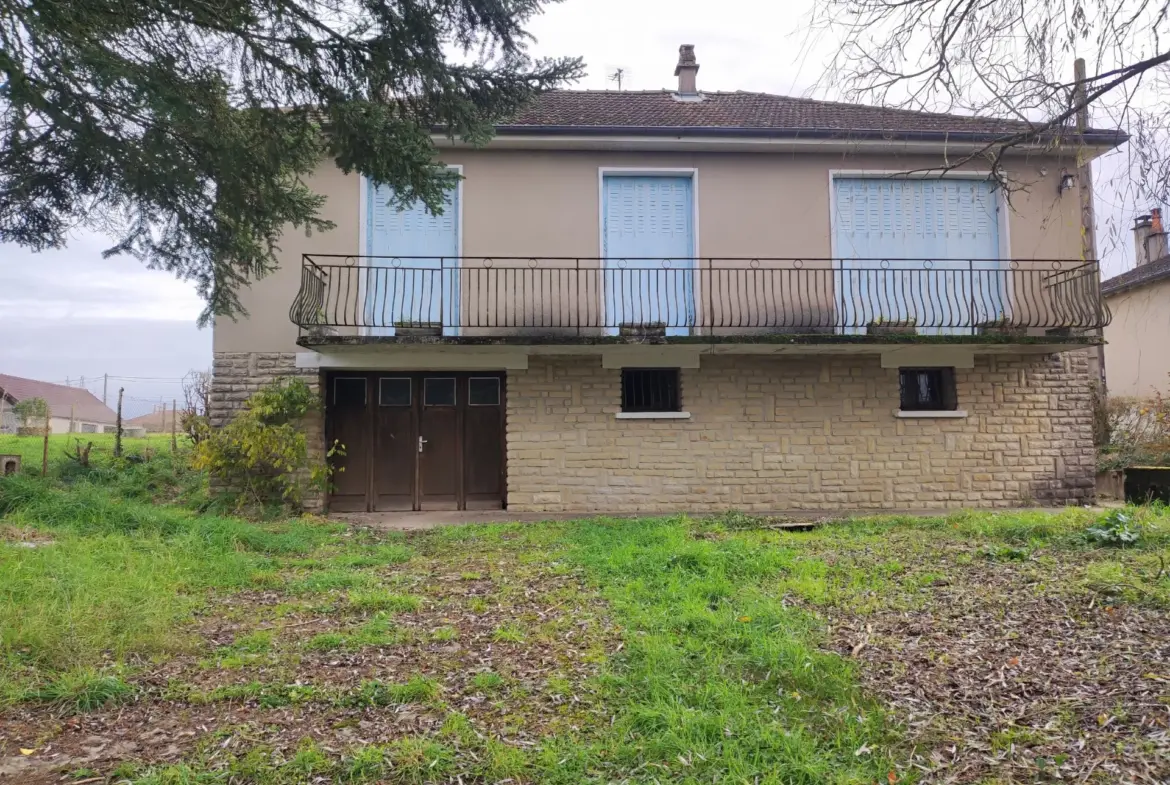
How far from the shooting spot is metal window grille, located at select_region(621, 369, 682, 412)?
10.3 metres

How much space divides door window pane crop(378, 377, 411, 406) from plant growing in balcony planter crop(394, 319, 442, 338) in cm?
100

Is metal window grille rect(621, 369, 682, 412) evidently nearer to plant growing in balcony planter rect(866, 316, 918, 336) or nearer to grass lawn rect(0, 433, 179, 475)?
plant growing in balcony planter rect(866, 316, 918, 336)

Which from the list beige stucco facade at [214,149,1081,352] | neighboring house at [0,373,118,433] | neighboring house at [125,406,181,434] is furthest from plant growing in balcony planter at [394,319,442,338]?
neighboring house at [0,373,118,433]

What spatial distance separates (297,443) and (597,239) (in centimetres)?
501

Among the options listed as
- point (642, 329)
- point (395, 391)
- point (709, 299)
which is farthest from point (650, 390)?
point (395, 391)

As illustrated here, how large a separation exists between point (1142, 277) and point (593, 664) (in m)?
17.8

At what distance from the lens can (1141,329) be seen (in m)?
16.4

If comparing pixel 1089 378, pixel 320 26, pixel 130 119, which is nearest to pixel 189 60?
pixel 130 119

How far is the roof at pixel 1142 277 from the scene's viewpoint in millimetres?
15297

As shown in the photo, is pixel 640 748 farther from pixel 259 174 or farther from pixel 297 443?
pixel 297 443

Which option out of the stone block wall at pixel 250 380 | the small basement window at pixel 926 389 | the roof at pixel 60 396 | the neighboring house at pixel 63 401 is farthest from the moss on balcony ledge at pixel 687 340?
the roof at pixel 60 396

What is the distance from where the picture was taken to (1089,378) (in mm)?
10672

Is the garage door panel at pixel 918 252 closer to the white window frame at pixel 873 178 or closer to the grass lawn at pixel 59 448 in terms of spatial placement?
the white window frame at pixel 873 178

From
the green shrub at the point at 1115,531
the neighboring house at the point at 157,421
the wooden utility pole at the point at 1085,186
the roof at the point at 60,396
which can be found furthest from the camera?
the roof at the point at 60,396
